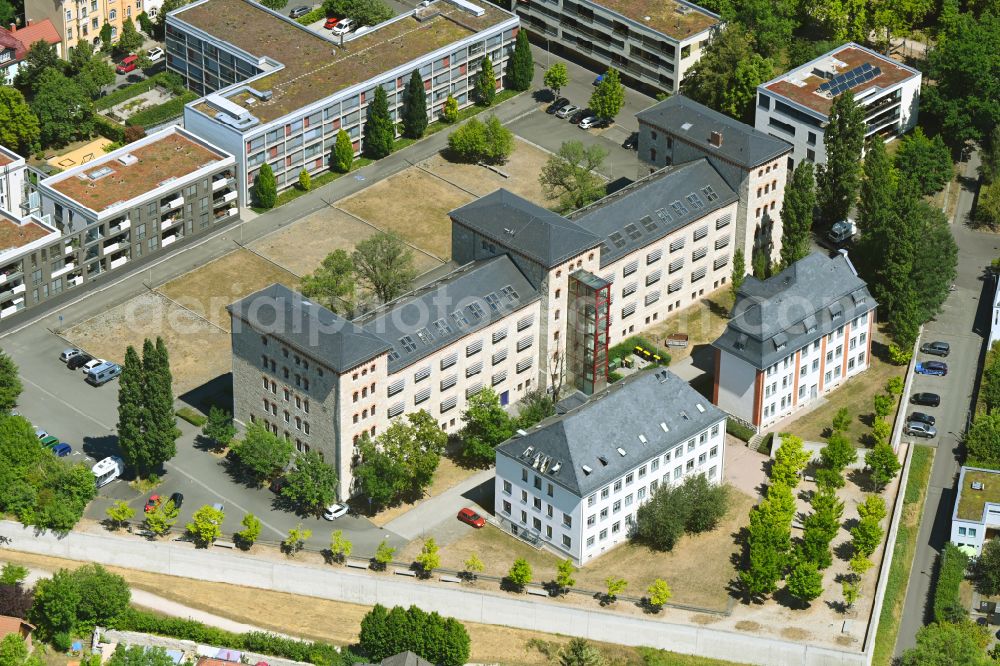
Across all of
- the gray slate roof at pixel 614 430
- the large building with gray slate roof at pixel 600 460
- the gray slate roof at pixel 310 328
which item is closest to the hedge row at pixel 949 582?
the large building with gray slate roof at pixel 600 460

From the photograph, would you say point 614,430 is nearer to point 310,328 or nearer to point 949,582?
point 310,328

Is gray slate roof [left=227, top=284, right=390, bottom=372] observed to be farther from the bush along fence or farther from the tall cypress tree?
the bush along fence

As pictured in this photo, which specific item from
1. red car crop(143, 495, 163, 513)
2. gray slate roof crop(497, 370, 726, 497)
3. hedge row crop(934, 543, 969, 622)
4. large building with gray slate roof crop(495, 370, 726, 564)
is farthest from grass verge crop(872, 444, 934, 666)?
red car crop(143, 495, 163, 513)

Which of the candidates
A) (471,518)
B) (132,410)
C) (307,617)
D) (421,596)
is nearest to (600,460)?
(471,518)

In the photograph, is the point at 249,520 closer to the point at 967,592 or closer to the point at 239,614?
the point at 239,614

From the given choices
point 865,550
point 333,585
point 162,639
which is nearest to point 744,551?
point 865,550

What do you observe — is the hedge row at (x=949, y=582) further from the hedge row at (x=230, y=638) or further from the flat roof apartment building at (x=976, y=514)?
the hedge row at (x=230, y=638)
